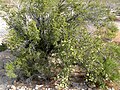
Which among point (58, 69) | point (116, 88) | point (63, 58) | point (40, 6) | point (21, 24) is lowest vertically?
point (116, 88)

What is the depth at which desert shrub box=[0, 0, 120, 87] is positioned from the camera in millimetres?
7289

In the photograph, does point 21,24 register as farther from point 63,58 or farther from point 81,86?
point 81,86

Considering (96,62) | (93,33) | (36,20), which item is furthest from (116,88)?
(36,20)

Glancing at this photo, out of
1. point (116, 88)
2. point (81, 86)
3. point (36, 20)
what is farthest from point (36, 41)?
point (116, 88)

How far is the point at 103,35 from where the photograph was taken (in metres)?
8.41

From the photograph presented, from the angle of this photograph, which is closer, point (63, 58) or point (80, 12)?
point (63, 58)

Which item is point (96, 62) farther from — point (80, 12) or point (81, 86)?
point (80, 12)

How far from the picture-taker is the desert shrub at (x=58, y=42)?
7.29 meters

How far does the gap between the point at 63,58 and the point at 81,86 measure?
1022mm

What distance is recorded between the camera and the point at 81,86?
7.66 m

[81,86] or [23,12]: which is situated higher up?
[23,12]

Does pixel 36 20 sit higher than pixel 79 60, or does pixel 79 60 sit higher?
pixel 36 20

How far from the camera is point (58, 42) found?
762 cm

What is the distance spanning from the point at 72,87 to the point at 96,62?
983mm
